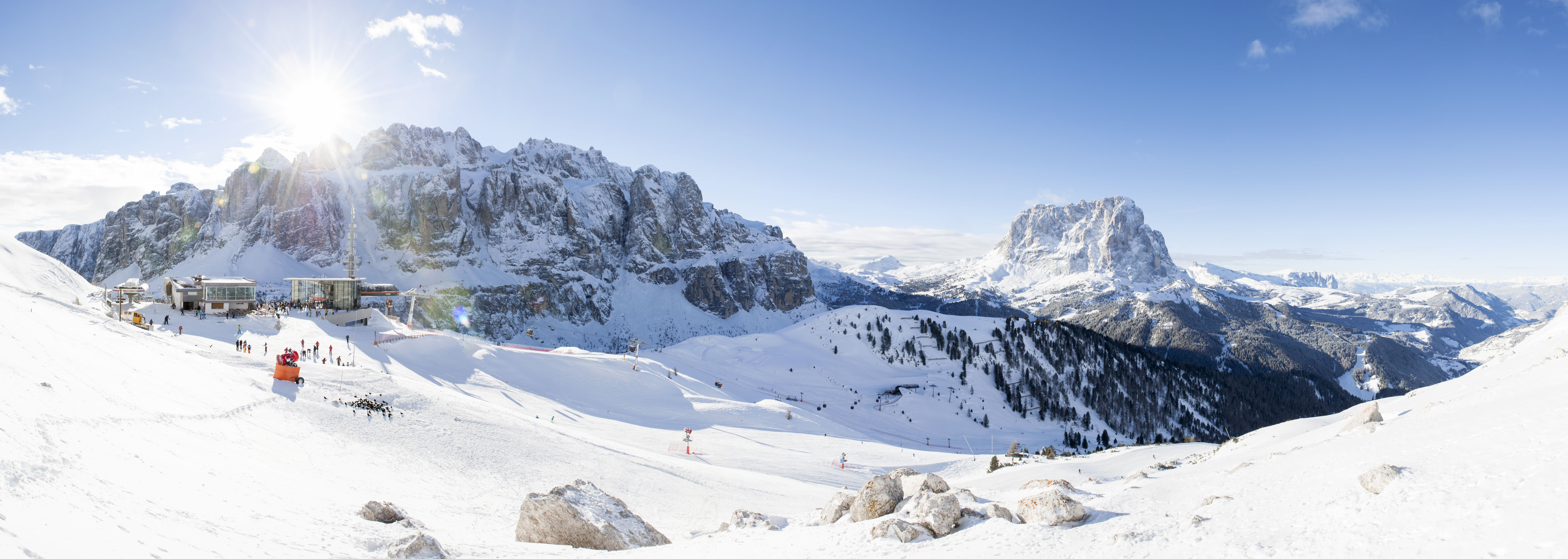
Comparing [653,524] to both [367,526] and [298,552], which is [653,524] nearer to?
[367,526]

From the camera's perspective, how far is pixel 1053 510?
37.0ft

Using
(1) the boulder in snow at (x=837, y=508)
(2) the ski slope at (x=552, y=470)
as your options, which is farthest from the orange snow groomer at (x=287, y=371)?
(1) the boulder in snow at (x=837, y=508)

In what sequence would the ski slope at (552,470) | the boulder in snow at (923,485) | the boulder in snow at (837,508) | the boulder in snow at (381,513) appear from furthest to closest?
the boulder in snow at (837,508)
the boulder in snow at (923,485)
the boulder in snow at (381,513)
the ski slope at (552,470)

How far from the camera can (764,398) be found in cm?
6831

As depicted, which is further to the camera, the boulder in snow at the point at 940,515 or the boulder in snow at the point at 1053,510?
the boulder in snow at the point at 940,515

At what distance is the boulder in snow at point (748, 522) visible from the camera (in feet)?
49.6

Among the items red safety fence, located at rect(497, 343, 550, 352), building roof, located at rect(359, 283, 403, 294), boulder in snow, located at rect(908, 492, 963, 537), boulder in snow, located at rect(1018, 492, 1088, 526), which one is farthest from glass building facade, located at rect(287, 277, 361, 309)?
boulder in snow, located at rect(1018, 492, 1088, 526)

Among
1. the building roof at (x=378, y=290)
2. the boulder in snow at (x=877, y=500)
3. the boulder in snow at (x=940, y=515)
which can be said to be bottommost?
the boulder in snow at (x=877, y=500)

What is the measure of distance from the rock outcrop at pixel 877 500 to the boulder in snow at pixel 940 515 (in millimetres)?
1389

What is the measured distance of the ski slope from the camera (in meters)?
8.85

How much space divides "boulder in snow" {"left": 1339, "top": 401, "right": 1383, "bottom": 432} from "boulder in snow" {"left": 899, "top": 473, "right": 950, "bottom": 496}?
1443 cm

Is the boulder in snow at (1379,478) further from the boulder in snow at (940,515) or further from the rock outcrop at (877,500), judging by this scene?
the rock outcrop at (877,500)

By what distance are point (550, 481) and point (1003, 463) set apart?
89.2 feet

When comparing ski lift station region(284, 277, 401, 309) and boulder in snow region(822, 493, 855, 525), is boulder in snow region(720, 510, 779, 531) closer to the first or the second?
boulder in snow region(822, 493, 855, 525)
